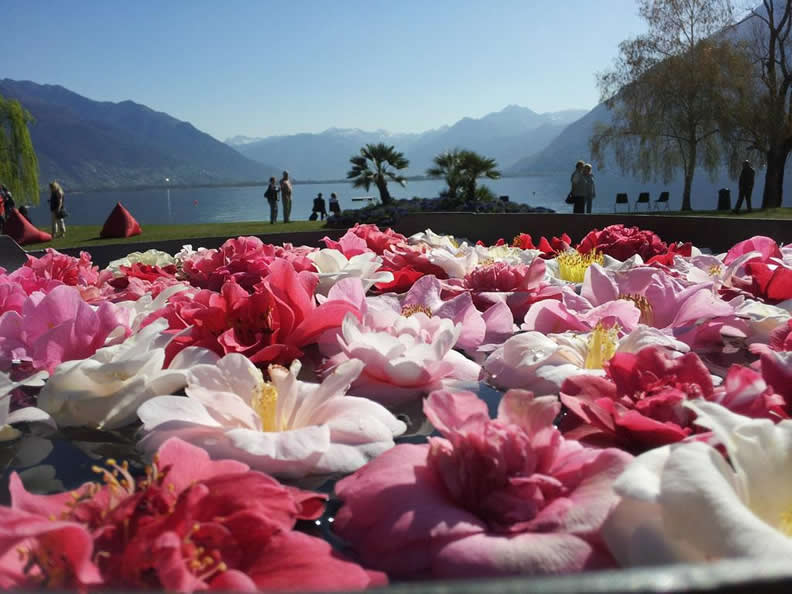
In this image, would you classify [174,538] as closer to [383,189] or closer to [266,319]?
[266,319]

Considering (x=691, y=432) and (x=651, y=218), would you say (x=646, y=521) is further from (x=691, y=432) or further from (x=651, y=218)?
(x=651, y=218)

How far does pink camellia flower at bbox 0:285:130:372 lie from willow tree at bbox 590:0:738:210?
24.2 meters

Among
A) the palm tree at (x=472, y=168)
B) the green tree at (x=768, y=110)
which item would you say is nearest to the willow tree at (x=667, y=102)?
the green tree at (x=768, y=110)

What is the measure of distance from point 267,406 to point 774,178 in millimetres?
24147

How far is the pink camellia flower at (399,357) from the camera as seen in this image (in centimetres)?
88

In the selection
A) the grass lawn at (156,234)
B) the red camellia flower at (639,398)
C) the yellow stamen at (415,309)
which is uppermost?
the yellow stamen at (415,309)

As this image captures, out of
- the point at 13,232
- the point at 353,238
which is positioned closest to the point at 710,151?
the point at 13,232

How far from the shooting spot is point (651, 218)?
3465 millimetres

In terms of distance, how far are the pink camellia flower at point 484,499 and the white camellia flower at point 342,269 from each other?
2.69 ft

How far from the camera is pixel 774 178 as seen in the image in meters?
20.9

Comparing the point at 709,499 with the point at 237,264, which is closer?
the point at 709,499

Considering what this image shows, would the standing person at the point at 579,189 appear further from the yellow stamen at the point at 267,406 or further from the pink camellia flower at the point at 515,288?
the yellow stamen at the point at 267,406

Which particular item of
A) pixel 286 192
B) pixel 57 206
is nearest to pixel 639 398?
pixel 57 206

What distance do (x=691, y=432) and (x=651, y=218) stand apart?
9.98 ft
